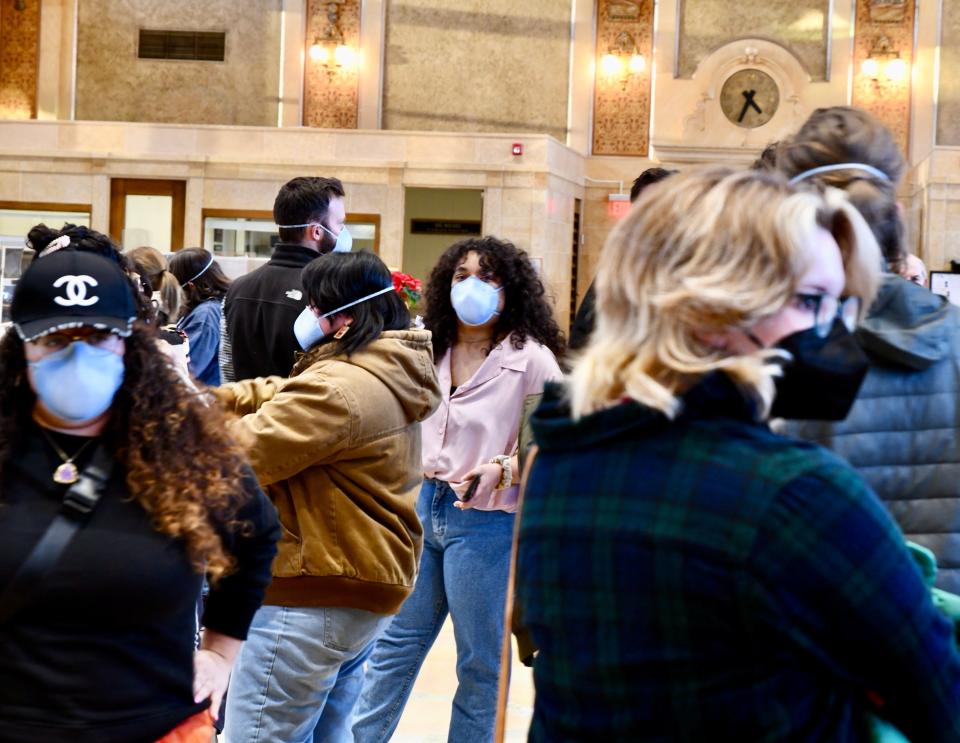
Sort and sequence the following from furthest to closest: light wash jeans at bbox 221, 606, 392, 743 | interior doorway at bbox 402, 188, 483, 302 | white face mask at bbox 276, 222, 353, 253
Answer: interior doorway at bbox 402, 188, 483, 302 < white face mask at bbox 276, 222, 353, 253 < light wash jeans at bbox 221, 606, 392, 743

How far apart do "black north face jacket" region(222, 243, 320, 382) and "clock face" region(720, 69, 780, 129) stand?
17.0m

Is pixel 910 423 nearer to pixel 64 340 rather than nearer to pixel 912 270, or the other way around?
pixel 912 270

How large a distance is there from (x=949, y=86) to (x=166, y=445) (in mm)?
20478

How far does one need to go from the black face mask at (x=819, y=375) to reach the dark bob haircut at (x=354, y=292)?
6.21 ft

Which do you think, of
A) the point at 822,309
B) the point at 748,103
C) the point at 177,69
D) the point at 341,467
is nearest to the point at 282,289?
the point at 341,467

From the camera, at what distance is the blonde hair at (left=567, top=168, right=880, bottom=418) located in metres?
1.44

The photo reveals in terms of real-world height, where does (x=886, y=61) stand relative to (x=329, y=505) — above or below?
above

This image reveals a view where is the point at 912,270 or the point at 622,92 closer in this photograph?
the point at 912,270

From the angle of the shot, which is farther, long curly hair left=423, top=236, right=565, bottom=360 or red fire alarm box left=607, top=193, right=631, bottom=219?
red fire alarm box left=607, top=193, right=631, bottom=219

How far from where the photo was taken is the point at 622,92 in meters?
20.7

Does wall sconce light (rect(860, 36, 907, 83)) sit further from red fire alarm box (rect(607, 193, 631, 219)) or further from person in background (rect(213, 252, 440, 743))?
person in background (rect(213, 252, 440, 743))

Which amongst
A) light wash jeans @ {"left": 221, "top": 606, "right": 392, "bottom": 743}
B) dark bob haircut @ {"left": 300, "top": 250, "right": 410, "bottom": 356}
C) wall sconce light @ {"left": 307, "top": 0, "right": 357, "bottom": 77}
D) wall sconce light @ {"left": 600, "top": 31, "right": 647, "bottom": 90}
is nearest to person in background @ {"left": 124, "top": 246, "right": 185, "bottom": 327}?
dark bob haircut @ {"left": 300, "top": 250, "right": 410, "bottom": 356}

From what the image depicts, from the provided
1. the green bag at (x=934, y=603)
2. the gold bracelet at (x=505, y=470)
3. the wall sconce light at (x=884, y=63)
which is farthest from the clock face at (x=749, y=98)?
the green bag at (x=934, y=603)

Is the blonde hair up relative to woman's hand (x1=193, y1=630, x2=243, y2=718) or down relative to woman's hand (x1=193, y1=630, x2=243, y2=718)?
up
